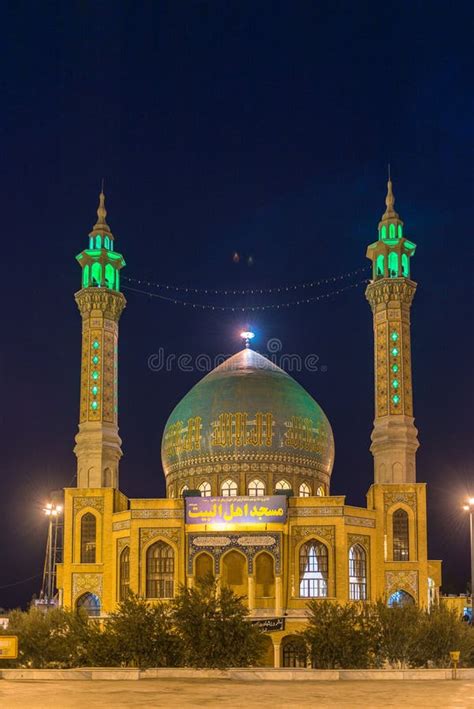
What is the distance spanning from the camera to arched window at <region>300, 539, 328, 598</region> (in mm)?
46531

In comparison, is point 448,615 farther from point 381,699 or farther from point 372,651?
point 381,699

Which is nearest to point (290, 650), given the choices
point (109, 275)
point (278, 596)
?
point (278, 596)

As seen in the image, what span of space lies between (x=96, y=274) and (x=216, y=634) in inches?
991

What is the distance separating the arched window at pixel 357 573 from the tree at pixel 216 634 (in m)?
14.1

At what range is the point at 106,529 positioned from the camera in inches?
1928

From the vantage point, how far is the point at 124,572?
4797 centimetres

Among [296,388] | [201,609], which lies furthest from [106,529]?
[201,609]

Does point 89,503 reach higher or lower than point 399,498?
lower

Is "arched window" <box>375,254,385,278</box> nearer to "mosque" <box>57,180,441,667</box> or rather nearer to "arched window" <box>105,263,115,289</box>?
"mosque" <box>57,180,441,667</box>

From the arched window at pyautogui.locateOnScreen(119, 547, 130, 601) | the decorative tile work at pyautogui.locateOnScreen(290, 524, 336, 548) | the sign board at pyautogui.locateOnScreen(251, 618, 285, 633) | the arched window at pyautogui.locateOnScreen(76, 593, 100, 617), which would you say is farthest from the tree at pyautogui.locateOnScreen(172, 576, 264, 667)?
the arched window at pyautogui.locateOnScreen(76, 593, 100, 617)

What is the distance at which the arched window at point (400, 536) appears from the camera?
4781cm

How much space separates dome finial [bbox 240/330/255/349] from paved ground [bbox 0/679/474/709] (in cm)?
3189

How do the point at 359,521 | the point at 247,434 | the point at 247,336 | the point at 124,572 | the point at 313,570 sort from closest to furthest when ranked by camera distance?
the point at 313,570, the point at 359,521, the point at 124,572, the point at 247,434, the point at 247,336

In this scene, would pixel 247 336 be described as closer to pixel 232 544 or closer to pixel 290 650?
pixel 232 544
